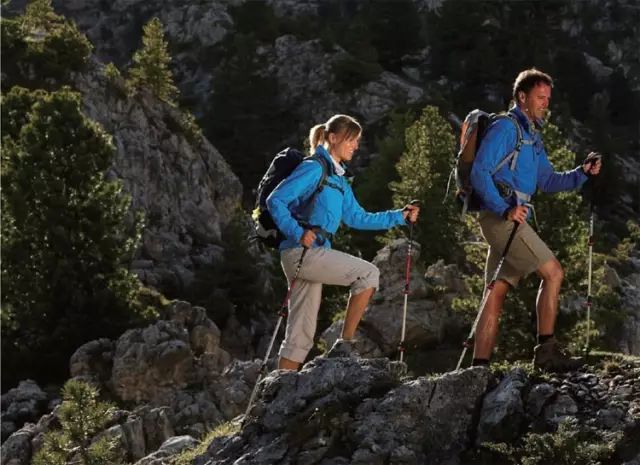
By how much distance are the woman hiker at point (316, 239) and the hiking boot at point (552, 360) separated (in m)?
1.68

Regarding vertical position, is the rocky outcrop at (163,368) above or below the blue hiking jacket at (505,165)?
below

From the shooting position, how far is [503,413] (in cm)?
813

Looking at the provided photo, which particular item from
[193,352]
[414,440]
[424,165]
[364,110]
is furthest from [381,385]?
[364,110]

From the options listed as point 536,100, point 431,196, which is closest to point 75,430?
point 536,100

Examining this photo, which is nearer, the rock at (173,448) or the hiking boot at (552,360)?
the hiking boot at (552,360)

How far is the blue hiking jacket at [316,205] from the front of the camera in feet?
29.2

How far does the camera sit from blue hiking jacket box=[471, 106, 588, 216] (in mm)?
8719

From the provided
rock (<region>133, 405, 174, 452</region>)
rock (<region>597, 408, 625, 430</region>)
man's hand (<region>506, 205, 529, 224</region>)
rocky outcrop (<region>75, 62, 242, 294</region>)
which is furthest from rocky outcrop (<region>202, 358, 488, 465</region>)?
rocky outcrop (<region>75, 62, 242, 294</region>)

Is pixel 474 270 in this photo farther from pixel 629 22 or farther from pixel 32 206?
pixel 629 22

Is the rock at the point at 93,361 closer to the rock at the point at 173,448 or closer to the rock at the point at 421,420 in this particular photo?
the rock at the point at 173,448

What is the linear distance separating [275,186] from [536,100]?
101 inches

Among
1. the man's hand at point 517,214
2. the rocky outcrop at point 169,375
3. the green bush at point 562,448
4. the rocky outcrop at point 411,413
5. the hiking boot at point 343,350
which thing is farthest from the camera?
the rocky outcrop at point 169,375

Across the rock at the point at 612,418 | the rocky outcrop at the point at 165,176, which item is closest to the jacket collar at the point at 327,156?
the rock at the point at 612,418

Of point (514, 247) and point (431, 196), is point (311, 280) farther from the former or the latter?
point (431, 196)
